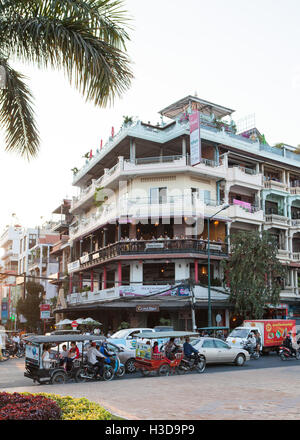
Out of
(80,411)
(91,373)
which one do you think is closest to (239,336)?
(91,373)

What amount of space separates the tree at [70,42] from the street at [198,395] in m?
6.20

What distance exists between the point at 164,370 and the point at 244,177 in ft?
83.8

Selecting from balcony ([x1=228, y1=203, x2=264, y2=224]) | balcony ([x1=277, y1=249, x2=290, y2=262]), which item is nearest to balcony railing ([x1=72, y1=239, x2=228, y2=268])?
balcony ([x1=228, y1=203, x2=264, y2=224])

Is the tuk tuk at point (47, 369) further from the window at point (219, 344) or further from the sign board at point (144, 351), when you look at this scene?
the window at point (219, 344)

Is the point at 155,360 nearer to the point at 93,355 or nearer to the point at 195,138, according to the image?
the point at 93,355

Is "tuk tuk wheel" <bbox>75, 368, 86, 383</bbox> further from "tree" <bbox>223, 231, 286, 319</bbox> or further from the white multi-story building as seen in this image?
"tree" <bbox>223, 231, 286, 319</bbox>

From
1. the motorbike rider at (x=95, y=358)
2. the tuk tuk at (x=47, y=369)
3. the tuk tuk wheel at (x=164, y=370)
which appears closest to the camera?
the tuk tuk at (x=47, y=369)

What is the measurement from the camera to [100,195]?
44.1 meters

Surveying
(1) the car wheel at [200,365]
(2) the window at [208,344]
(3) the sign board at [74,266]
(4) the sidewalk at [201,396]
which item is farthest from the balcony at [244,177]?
(4) the sidewalk at [201,396]

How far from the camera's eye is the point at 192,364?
64.3 feet

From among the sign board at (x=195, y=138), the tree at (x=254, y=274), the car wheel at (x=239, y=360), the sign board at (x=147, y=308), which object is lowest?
the car wheel at (x=239, y=360)

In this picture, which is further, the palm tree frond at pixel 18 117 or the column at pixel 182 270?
the column at pixel 182 270

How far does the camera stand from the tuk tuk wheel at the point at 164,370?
62.1 feet
